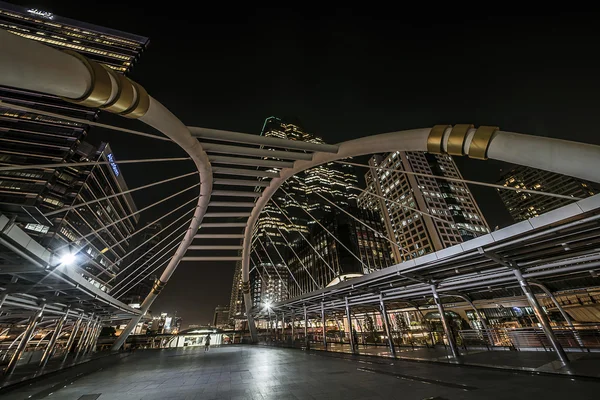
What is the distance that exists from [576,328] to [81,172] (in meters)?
90.3

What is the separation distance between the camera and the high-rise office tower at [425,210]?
7869 centimetres

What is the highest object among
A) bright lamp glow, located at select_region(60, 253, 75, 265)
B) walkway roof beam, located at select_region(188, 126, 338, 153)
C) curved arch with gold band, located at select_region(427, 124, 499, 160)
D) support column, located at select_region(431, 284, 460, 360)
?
walkway roof beam, located at select_region(188, 126, 338, 153)

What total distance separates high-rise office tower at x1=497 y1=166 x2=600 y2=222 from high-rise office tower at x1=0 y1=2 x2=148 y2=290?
16220cm

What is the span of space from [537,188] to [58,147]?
186820 millimetres

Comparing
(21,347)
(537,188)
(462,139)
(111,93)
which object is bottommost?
(21,347)

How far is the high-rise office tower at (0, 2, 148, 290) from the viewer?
165 feet

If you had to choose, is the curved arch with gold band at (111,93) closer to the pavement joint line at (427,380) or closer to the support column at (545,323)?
the pavement joint line at (427,380)

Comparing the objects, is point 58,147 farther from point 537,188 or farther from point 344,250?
point 537,188

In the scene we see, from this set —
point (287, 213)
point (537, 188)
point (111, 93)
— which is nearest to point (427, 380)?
point (111, 93)

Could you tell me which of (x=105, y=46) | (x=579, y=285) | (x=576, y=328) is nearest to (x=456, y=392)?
(x=576, y=328)

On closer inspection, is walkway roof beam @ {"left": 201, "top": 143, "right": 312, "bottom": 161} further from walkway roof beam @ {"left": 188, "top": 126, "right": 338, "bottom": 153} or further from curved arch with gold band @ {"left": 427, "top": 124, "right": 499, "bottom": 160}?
curved arch with gold band @ {"left": 427, "top": 124, "right": 499, "bottom": 160}

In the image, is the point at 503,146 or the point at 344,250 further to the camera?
the point at 344,250

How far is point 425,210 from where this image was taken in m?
84.3

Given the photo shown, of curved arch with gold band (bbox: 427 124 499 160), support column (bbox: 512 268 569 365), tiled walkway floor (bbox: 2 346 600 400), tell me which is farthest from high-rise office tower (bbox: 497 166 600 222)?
curved arch with gold band (bbox: 427 124 499 160)
